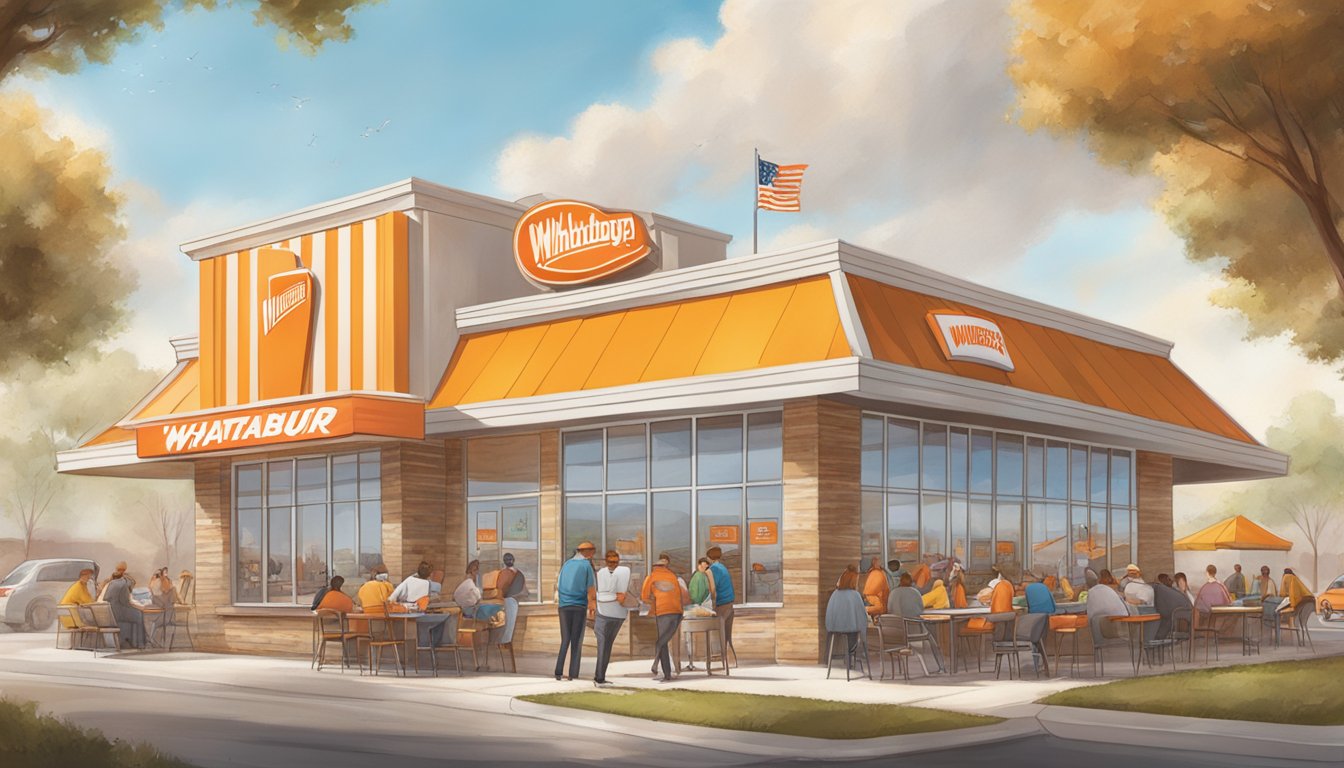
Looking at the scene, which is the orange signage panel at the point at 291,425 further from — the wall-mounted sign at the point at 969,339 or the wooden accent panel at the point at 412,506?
the wall-mounted sign at the point at 969,339

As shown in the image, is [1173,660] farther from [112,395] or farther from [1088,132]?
[112,395]

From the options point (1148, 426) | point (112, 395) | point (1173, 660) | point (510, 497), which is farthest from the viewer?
point (112, 395)

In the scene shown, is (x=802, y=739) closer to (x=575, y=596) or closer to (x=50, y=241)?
(x=575, y=596)

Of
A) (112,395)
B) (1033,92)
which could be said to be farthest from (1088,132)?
(112,395)

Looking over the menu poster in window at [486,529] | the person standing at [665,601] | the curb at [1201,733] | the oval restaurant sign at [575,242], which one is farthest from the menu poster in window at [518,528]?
the curb at [1201,733]

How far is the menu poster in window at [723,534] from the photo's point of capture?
2530 cm

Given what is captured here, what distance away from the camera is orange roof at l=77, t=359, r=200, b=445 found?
3400cm

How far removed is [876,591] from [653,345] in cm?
598

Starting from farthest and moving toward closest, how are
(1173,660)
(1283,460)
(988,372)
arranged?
(1283,460) < (988,372) < (1173,660)

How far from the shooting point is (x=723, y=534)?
25.5m

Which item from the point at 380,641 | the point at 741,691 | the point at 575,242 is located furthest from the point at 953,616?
the point at 575,242

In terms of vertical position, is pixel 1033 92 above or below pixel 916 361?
above

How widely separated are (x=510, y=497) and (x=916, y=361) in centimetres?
833

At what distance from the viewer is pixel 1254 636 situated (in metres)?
32.0
